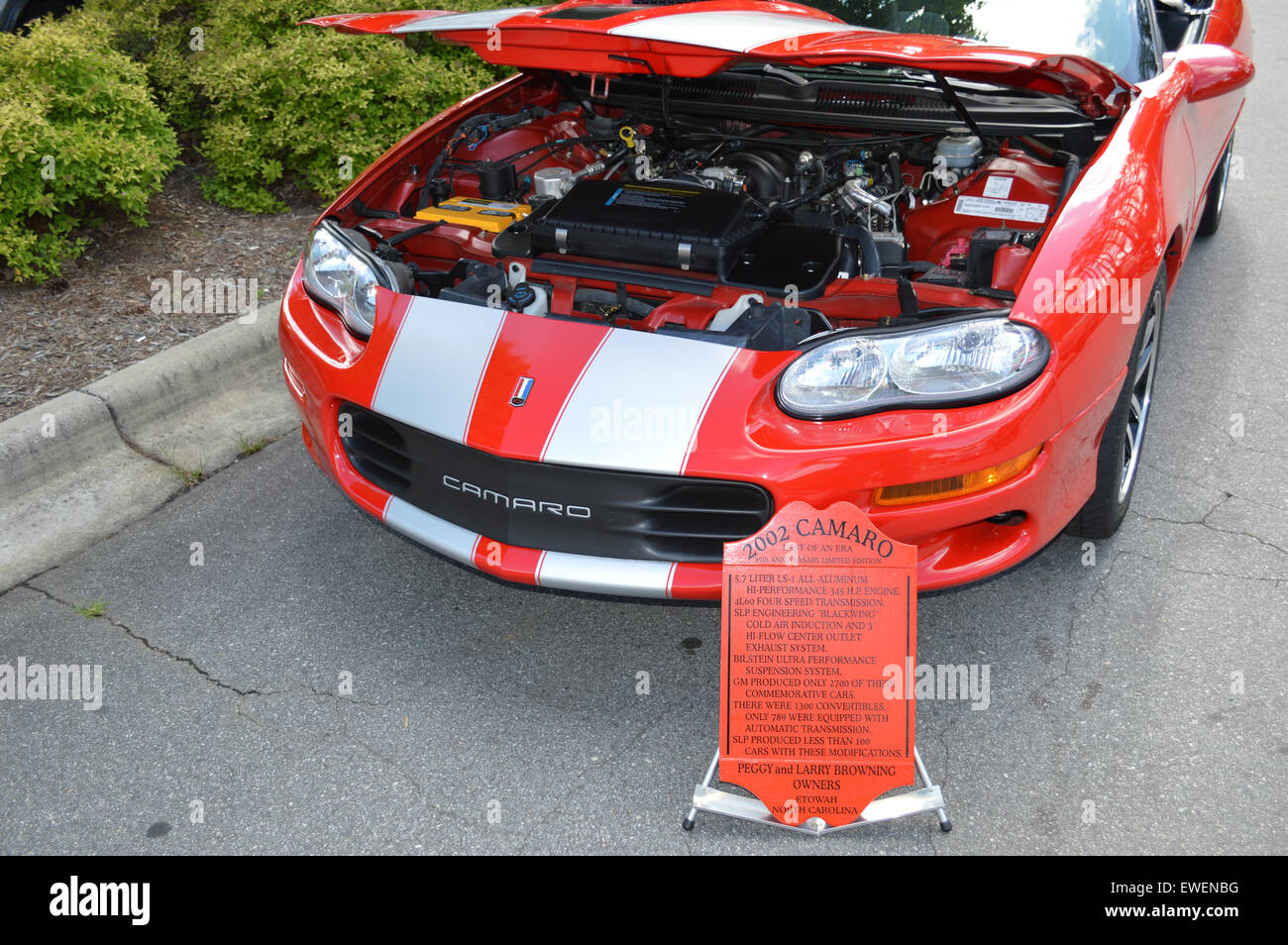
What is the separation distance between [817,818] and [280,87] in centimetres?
422

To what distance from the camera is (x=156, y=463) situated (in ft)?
11.2

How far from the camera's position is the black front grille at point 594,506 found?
7.00 ft

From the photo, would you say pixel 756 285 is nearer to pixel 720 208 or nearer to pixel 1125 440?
pixel 720 208

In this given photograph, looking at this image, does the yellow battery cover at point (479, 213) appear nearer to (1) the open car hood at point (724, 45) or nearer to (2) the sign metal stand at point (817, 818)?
(1) the open car hood at point (724, 45)

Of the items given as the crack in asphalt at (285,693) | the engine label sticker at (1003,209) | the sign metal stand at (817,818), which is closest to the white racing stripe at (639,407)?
the sign metal stand at (817,818)

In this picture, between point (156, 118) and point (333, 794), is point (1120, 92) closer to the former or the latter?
point (333, 794)

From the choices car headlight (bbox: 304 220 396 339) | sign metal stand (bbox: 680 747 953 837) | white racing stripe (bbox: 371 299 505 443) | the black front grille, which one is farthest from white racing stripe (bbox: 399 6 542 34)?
sign metal stand (bbox: 680 747 953 837)

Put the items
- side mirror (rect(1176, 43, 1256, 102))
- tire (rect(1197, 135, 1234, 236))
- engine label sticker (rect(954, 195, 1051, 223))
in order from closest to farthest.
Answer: engine label sticker (rect(954, 195, 1051, 223))
side mirror (rect(1176, 43, 1256, 102))
tire (rect(1197, 135, 1234, 236))

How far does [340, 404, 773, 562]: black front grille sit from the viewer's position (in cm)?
213

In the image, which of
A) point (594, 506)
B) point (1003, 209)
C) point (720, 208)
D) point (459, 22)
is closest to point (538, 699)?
point (594, 506)

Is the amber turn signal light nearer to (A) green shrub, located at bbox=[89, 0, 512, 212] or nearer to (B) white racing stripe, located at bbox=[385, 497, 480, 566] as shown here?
(B) white racing stripe, located at bbox=[385, 497, 480, 566]

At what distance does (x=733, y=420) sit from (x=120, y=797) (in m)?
1.51

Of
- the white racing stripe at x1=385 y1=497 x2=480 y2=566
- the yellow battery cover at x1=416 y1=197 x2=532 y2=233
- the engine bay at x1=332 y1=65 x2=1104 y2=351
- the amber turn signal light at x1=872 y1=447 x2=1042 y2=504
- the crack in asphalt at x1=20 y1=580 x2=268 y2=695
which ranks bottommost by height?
the crack in asphalt at x1=20 y1=580 x2=268 y2=695

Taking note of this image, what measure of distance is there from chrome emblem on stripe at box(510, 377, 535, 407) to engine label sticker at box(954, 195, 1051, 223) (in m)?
1.44
